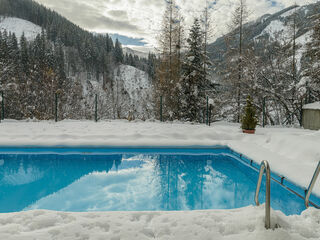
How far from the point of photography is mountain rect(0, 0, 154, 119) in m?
17.0

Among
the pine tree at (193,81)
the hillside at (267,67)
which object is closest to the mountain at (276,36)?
the hillside at (267,67)

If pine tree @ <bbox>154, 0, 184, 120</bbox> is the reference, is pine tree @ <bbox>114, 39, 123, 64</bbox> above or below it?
above

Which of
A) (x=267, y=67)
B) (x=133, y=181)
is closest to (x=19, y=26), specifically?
(x=267, y=67)

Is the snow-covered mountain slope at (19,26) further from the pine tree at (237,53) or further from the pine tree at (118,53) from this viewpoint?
the pine tree at (237,53)

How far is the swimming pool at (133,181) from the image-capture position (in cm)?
372

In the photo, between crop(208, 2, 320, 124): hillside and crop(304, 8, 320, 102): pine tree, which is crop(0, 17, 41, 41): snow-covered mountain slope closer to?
crop(208, 2, 320, 124): hillside

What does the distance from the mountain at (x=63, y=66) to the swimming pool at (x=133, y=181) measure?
958cm

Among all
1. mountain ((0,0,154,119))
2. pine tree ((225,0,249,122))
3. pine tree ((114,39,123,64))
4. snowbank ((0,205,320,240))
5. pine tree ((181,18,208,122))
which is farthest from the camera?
pine tree ((114,39,123,64))

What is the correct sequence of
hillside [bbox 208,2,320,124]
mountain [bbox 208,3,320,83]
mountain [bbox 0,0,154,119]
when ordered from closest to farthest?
hillside [bbox 208,2,320,124] → mountain [bbox 208,3,320,83] → mountain [bbox 0,0,154,119]

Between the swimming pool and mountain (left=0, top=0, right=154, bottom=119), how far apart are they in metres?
9.58

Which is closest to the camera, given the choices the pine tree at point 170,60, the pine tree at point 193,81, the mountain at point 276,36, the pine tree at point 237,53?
the pine tree at point 193,81

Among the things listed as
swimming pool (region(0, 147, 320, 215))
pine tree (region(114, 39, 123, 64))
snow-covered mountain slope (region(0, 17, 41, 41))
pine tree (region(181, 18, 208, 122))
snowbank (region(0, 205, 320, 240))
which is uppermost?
snow-covered mountain slope (region(0, 17, 41, 41))

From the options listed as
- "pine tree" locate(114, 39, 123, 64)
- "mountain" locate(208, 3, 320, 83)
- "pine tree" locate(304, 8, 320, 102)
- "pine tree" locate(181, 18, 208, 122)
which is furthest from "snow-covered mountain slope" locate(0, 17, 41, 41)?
"pine tree" locate(304, 8, 320, 102)

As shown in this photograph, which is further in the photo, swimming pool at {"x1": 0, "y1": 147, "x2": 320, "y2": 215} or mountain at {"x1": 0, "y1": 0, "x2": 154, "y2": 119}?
mountain at {"x1": 0, "y1": 0, "x2": 154, "y2": 119}
